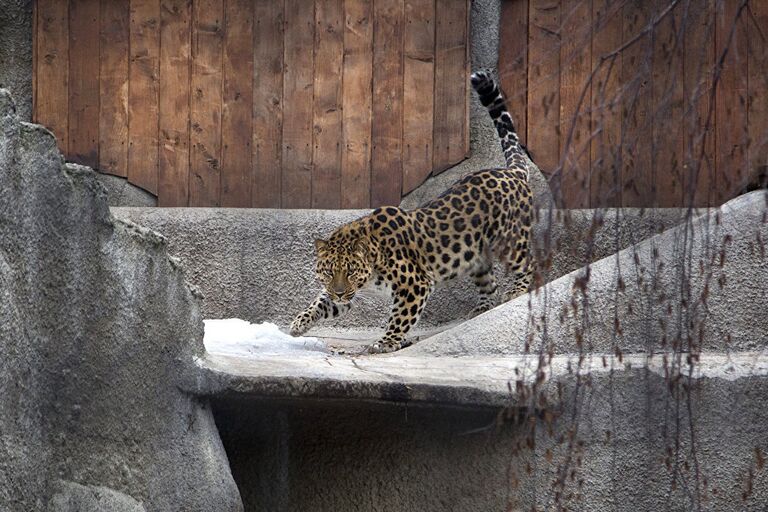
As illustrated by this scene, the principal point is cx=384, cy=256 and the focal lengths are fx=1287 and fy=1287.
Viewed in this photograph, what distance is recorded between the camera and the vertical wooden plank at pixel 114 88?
7859 mm

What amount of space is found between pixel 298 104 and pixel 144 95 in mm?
945

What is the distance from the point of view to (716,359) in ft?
18.3

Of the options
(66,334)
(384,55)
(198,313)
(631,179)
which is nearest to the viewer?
(631,179)

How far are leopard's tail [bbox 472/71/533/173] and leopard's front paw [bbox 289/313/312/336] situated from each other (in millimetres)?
1661

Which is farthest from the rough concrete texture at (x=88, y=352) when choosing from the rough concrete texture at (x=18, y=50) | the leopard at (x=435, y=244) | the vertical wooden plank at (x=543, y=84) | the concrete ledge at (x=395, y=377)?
the rough concrete texture at (x=18, y=50)

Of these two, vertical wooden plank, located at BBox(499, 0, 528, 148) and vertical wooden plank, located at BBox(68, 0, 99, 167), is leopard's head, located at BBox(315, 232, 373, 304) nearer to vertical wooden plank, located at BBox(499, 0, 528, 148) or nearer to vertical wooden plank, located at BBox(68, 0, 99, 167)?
vertical wooden plank, located at BBox(499, 0, 528, 148)

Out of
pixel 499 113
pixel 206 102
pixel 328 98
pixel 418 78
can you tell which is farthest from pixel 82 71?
pixel 499 113

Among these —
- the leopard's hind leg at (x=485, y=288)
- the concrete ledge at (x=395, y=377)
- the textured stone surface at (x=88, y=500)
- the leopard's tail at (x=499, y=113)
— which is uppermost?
the leopard's tail at (x=499, y=113)

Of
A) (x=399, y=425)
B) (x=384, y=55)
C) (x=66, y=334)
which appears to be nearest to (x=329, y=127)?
(x=384, y=55)

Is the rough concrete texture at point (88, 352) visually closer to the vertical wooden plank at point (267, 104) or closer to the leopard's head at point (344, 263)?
the leopard's head at point (344, 263)

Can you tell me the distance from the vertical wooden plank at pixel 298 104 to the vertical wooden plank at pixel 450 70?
0.77 meters

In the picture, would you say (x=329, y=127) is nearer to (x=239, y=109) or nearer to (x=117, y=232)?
(x=239, y=109)

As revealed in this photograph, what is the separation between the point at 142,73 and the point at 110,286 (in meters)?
3.48

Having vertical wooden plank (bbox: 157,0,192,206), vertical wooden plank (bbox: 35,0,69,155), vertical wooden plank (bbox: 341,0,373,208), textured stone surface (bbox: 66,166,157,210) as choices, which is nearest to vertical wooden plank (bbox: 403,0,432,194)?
vertical wooden plank (bbox: 341,0,373,208)
